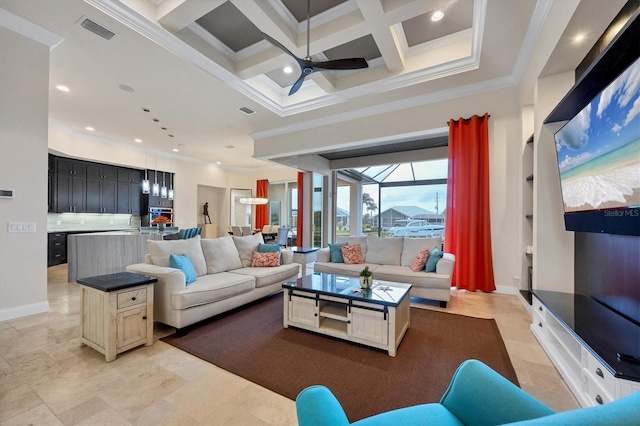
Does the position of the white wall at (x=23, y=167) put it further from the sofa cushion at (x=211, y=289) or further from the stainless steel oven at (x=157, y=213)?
the stainless steel oven at (x=157, y=213)

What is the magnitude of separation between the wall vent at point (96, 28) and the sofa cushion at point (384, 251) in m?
4.44

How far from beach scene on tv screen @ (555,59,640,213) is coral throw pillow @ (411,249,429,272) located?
6.10ft

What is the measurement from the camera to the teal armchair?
0.83m

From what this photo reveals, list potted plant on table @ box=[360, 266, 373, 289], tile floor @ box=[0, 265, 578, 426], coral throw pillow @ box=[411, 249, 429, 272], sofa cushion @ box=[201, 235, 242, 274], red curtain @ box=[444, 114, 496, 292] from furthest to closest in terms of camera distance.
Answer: red curtain @ box=[444, 114, 496, 292]
coral throw pillow @ box=[411, 249, 429, 272]
sofa cushion @ box=[201, 235, 242, 274]
potted plant on table @ box=[360, 266, 373, 289]
tile floor @ box=[0, 265, 578, 426]

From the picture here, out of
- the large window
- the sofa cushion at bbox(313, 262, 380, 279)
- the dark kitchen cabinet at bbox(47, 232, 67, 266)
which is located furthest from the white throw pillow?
the dark kitchen cabinet at bbox(47, 232, 67, 266)

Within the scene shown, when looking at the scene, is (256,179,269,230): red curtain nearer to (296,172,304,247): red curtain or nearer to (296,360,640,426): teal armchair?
(296,172,304,247): red curtain

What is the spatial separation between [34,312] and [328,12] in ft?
16.0

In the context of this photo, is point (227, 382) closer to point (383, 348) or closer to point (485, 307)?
point (383, 348)

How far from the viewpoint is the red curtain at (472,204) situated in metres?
4.05

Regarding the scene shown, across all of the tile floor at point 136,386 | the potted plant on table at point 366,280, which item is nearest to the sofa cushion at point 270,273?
the tile floor at point 136,386

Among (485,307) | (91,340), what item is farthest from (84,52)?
(485,307)

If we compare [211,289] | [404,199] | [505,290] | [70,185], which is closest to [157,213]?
[70,185]

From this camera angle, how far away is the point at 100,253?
4.80m

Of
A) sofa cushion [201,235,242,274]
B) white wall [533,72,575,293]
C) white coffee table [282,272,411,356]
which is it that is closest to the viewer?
white coffee table [282,272,411,356]
